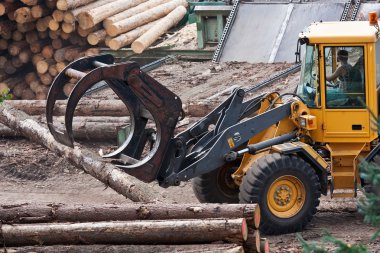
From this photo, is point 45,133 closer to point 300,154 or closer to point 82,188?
point 82,188

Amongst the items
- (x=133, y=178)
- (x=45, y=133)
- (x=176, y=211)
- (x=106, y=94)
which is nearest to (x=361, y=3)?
(x=106, y=94)

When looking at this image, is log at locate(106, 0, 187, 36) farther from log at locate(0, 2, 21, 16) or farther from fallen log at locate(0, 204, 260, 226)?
fallen log at locate(0, 204, 260, 226)

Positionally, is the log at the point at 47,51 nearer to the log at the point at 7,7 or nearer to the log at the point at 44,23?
the log at the point at 44,23

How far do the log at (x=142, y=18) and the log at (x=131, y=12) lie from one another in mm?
105

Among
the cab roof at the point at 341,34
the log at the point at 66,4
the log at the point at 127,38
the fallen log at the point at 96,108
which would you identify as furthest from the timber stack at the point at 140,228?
the log at the point at 127,38

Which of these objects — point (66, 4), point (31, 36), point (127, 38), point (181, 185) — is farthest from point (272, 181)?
point (31, 36)

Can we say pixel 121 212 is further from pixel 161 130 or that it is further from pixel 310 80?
pixel 310 80

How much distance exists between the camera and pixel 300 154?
10.7m

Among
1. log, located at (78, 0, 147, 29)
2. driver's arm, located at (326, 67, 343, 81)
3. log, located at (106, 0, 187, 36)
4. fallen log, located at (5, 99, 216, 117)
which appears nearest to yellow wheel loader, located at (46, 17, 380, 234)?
driver's arm, located at (326, 67, 343, 81)

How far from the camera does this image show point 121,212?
940 cm

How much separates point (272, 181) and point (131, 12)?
12.1 m

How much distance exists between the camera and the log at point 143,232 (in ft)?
29.2

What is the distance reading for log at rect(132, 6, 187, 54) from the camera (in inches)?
833

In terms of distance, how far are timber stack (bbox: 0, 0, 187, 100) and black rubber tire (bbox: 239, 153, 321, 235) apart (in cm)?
1077
